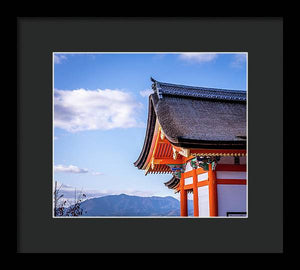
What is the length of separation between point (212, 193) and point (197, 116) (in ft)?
5.12

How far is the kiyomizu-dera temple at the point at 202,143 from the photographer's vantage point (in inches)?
257

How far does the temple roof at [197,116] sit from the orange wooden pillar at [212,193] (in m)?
0.67

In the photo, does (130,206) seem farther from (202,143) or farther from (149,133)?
(202,143)

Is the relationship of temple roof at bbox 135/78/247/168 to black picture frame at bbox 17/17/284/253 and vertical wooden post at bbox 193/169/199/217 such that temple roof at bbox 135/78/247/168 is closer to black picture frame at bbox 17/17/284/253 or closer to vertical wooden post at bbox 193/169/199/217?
vertical wooden post at bbox 193/169/199/217

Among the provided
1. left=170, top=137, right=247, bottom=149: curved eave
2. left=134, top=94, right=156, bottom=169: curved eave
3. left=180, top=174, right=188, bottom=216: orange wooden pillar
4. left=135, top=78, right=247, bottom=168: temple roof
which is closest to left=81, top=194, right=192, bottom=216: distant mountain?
left=180, top=174, right=188, bottom=216: orange wooden pillar

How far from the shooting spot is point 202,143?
6.35 metres

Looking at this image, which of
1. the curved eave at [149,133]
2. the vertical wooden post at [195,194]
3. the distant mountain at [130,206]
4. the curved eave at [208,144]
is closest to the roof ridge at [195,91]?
the curved eave at [149,133]

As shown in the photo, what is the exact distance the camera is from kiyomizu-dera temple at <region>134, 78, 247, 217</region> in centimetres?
652
